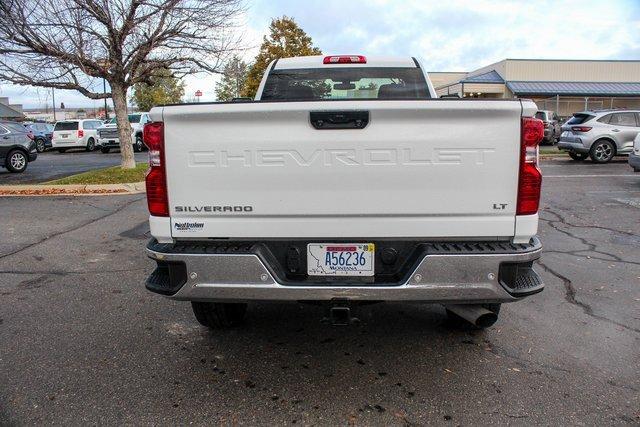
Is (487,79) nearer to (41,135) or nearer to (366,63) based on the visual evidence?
(41,135)

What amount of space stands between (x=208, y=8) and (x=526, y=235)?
1085 cm

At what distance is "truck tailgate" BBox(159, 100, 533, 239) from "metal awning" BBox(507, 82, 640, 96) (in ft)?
126

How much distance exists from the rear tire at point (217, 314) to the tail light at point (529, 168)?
2.21m

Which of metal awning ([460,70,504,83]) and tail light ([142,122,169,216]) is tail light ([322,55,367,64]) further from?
metal awning ([460,70,504,83])

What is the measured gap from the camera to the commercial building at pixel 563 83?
37.8 m

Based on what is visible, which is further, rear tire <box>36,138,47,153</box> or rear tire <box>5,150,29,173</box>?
rear tire <box>36,138,47,153</box>

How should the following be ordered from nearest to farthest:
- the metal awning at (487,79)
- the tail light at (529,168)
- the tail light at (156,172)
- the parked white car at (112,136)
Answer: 1. the tail light at (529,168)
2. the tail light at (156,172)
3. the parked white car at (112,136)
4. the metal awning at (487,79)

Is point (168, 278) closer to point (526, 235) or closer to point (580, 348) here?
point (526, 235)

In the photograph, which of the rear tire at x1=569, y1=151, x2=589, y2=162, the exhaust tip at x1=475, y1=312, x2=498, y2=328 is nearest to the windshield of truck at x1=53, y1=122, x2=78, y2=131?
the rear tire at x1=569, y1=151, x2=589, y2=162

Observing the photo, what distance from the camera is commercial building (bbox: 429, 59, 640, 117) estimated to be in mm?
37750

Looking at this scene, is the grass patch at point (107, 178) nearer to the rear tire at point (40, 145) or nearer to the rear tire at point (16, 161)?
the rear tire at point (16, 161)

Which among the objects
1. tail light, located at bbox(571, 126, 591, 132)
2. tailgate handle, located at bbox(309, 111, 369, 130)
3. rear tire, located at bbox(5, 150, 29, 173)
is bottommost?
rear tire, located at bbox(5, 150, 29, 173)

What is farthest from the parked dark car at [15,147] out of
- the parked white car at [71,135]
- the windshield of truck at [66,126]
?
the windshield of truck at [66,126]

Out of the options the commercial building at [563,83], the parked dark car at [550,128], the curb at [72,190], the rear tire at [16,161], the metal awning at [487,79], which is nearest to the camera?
the curb at [72,190]
